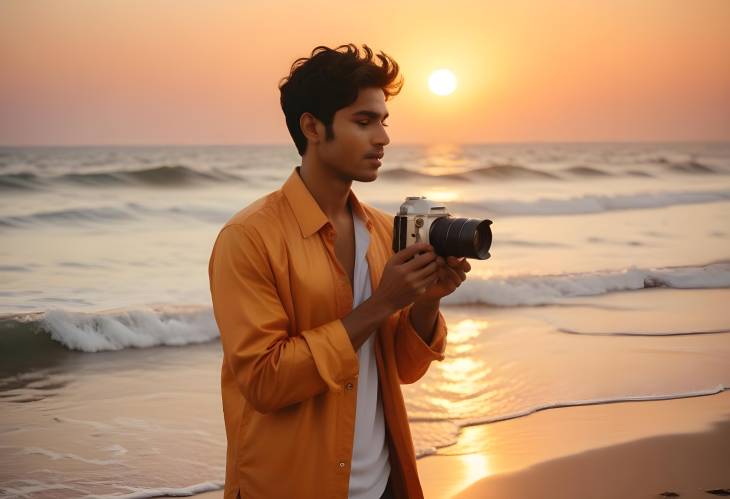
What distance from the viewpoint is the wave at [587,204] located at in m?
19.3

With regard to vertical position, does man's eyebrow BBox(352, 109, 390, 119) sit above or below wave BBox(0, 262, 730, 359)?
above

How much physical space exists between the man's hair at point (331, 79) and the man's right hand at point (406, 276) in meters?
0.32

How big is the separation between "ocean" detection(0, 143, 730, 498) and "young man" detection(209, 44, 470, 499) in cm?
226

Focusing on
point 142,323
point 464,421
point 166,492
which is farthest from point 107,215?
point 166,492

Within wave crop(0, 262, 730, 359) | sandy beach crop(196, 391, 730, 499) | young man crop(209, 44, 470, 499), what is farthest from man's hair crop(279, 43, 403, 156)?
wave crop(0, 262, 730, 359)

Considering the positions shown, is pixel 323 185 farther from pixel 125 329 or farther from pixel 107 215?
pixel 107 215

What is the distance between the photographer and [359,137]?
1782 mm

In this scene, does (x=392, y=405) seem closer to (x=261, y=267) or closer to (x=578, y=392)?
(x=261, y=267)

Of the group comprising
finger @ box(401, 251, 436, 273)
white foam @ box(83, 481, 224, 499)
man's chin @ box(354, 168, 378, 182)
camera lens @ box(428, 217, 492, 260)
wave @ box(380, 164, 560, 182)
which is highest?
man's chin @ box(354, 168, 378, 182)

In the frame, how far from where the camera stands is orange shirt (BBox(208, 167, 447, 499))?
1604mm

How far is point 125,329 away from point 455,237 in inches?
220

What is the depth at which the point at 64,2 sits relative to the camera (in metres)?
22.8

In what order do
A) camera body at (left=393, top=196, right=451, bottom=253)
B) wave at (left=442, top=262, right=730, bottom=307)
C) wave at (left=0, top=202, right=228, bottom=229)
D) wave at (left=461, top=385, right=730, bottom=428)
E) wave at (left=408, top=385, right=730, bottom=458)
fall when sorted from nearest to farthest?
1. camera body at (left=393, top=196, right=451, bottom=253)
2. wave at (left=408, top=385, right=730, bottom=458)
3. wave at (left=461, top=385, right=730, bottom=428)
4. wave at (left=442, top=262, right=730, bottom=307)
5. wave at (left=0, top=202, right=228, bottom=229)

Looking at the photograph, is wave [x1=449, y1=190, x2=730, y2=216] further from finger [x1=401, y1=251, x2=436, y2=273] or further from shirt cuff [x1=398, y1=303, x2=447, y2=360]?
finger [x1=401, y1=251, x2=436, y2=273]
